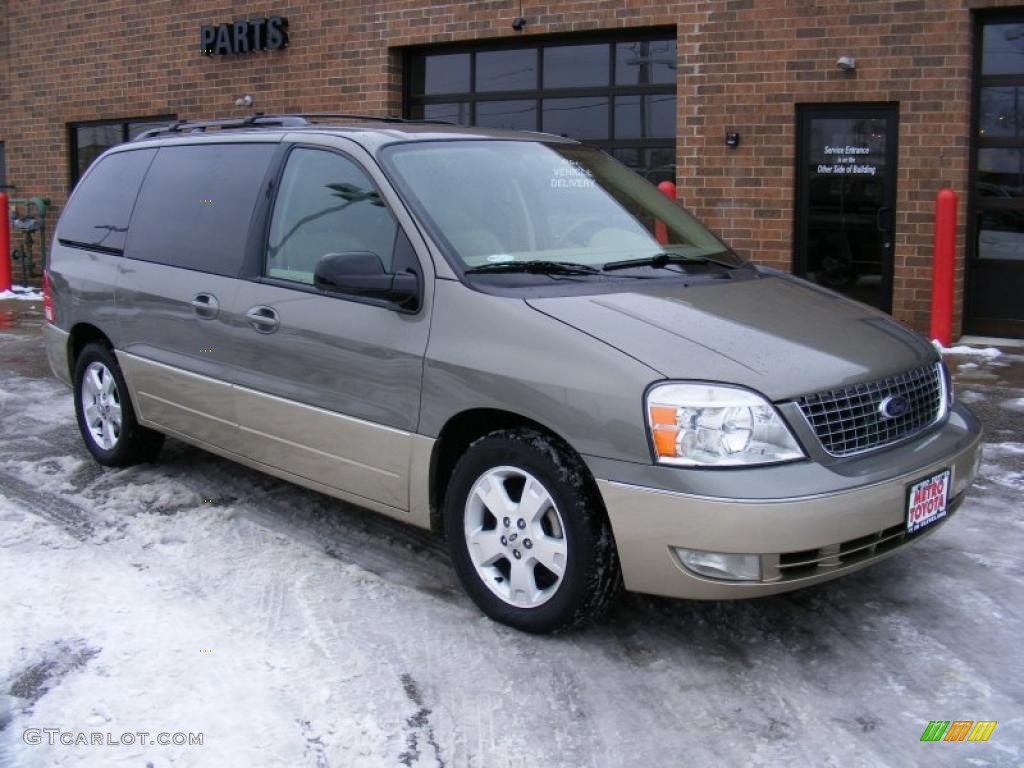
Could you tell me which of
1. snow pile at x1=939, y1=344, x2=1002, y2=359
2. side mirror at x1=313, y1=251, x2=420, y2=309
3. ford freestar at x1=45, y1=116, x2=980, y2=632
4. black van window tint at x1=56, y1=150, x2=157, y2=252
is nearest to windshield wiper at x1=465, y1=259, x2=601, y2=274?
ford freestar at x1=45, y1=116, x2=980, y2=632

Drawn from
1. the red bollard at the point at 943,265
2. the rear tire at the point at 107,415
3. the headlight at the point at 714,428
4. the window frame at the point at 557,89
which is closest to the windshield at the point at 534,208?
the headlight at the point at 714,428

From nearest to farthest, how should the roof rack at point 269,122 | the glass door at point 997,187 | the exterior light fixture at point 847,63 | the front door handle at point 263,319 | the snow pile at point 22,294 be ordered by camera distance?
the front door handle at point 263,319
the roof rack at point 269,122
the glass door at point 997,187
the exterior light fixture at point 847,63
the snow pile at point 22,294

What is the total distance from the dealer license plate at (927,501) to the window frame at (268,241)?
181 cm

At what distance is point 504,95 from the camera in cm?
1232

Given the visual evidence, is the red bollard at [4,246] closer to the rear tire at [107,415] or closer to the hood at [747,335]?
the rear tire at [107,415]

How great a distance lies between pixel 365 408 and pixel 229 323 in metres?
0.97

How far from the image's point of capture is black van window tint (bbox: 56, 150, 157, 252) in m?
5.90

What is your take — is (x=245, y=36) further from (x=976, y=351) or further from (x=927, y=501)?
(x=927, y=501)

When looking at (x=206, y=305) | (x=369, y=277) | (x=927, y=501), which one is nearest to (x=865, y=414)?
(x=927, y=501)

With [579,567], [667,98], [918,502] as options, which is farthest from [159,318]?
[667,98]

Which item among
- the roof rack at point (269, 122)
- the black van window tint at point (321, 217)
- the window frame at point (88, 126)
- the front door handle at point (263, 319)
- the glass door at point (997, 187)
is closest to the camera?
the black van window tint at point (321, 217)

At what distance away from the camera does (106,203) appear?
6.10m

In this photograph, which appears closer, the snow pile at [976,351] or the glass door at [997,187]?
the snow pile at [976,351]

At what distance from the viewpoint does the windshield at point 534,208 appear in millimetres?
4363
